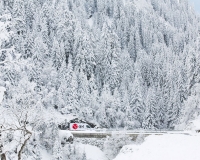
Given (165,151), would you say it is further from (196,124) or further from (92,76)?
(92,76)

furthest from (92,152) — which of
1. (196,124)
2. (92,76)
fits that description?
(92,76)

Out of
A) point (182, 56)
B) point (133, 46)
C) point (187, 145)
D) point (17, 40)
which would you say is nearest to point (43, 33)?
point (17, 40)

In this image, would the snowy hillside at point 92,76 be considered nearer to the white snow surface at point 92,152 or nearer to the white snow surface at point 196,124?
the white snow surface at point 196,124

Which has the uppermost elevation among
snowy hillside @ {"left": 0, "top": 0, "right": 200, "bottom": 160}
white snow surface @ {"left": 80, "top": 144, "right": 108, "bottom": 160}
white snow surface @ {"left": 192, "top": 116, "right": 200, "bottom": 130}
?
snowy hillside @ {"left": 0, "top": 0, "right": 200, "bottom": 160}

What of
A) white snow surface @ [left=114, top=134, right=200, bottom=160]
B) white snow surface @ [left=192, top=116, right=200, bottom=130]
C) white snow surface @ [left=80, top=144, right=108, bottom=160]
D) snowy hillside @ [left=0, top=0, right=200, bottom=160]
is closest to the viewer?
white snow surface @ [left=114, top=134, right=200, bottom=160]

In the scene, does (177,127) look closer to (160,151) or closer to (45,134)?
(45,134)

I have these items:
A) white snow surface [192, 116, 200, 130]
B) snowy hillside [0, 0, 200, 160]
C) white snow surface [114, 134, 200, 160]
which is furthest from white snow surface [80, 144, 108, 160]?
white snow surface [114, 134, 200, 160]

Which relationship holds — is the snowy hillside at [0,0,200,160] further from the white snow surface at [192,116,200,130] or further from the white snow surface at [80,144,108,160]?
the white snow surface at [80,144,108,160]

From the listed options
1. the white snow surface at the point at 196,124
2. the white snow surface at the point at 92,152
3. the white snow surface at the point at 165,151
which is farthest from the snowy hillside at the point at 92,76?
the white snow surface at the point at 165,151

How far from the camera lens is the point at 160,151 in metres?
18.5

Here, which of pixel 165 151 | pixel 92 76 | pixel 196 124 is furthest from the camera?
pixel 92 76

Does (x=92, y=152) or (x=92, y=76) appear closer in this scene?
(x=92, y=152)

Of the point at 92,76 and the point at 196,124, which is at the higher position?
the point at 92,76

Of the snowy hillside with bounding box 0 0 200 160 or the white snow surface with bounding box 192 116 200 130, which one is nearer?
the white snow surface with bounding box 192 116 200 130
